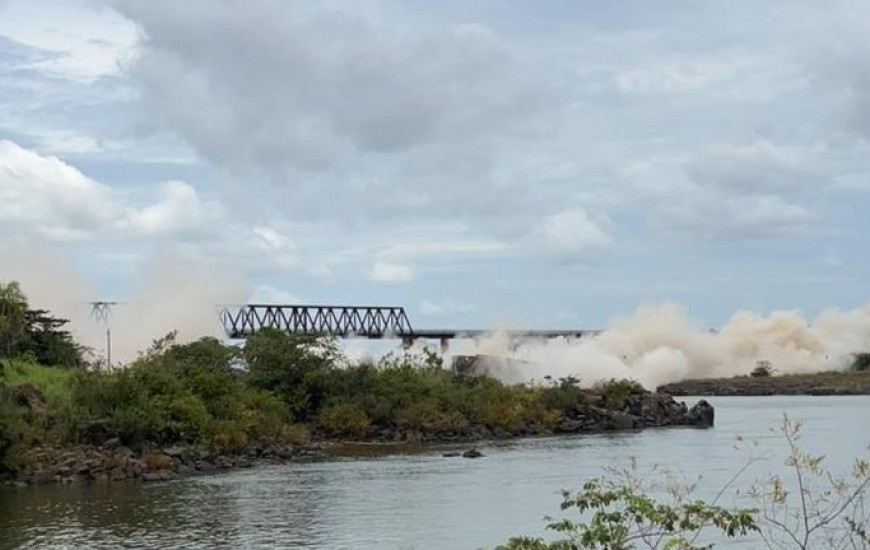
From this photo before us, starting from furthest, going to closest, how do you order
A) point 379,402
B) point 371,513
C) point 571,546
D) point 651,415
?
1. point 651,415
2. point 379,402
3. point 371,513
4. point 571,546

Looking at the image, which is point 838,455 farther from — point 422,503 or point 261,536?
point 261,536

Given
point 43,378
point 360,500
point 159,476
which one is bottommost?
point 360,500

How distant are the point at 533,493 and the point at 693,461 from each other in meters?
14.9

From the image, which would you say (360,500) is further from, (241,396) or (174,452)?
(241,396)

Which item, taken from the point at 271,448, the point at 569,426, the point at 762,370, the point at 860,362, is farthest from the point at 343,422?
the point at 860,362

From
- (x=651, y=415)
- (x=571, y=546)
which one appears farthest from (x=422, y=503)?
(x=651, y=415)

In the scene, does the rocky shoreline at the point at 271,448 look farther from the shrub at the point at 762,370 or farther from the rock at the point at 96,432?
the shrub at the point at 762,370

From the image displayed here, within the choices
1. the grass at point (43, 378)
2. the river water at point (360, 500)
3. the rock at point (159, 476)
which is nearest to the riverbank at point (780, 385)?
the river water at point (360, 500)

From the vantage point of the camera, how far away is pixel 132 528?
39781 millimetres

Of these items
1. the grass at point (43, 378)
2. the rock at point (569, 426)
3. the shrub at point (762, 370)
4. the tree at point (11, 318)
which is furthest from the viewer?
the shrub at point (762, 370)

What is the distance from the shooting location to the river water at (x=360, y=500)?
37.2 meters

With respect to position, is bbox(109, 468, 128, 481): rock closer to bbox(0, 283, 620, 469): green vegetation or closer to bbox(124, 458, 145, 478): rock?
bbox(124, 458, 145, 478): rock

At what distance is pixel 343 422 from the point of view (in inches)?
3002

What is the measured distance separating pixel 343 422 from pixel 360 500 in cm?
3061
